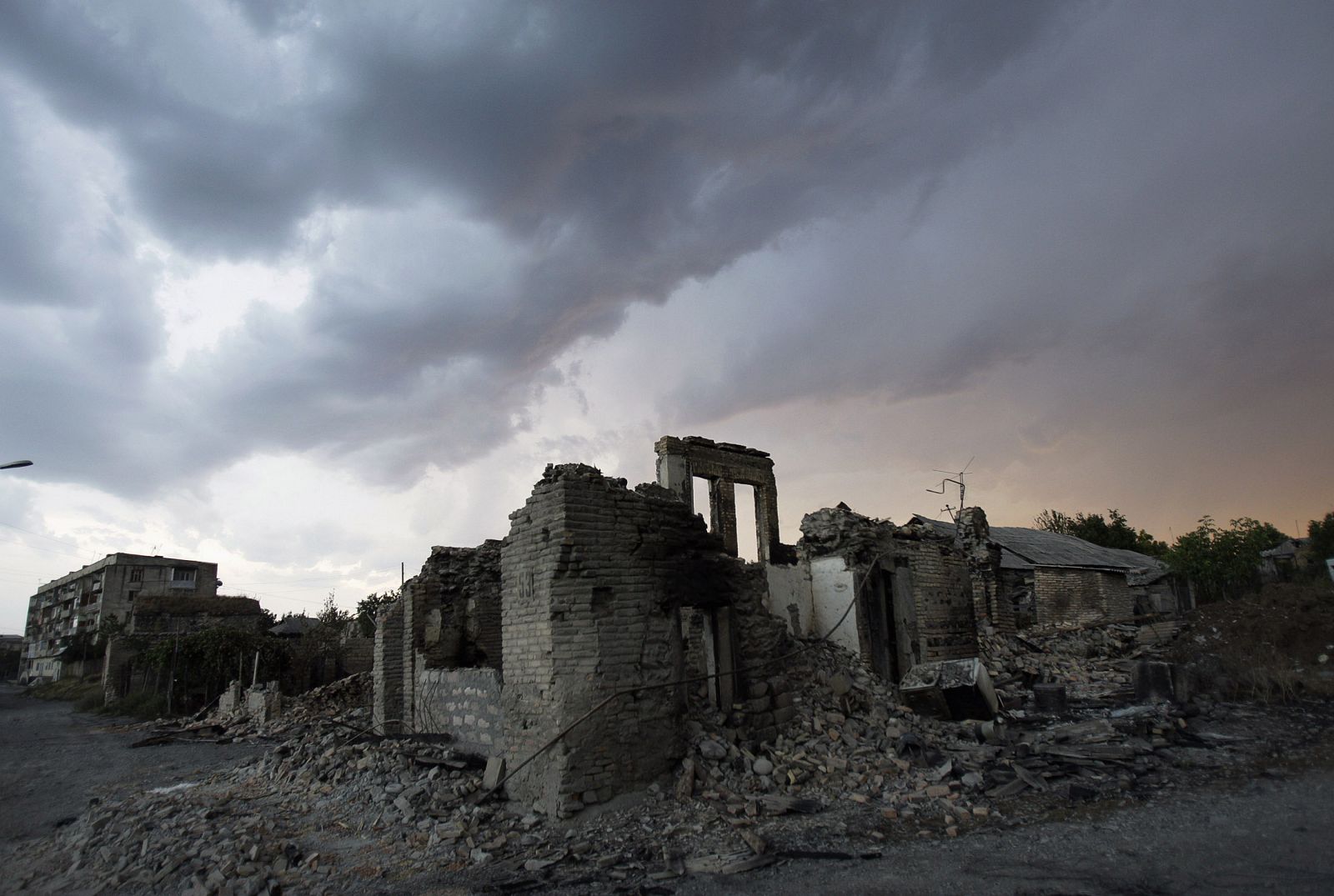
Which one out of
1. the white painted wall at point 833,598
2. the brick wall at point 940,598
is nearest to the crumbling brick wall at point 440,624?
the white painted wall at point 833,598

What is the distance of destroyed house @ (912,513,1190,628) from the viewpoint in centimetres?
2189

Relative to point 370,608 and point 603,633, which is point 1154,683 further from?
point 370,608

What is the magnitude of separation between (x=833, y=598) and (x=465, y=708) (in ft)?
20.6

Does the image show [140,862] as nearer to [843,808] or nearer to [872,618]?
[843,808]

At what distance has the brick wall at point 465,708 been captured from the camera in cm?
916

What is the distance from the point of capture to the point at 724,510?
2050 centimetres

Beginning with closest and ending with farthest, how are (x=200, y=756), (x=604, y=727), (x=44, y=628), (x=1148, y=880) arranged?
(x=1148, y=880) < (x=604, y=727) < (x=200, y=756) < (x=44, y=628)

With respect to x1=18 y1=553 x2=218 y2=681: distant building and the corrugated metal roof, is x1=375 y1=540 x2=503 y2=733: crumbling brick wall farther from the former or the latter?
x1=18 y1=553 x2=218 y2=681: distant building

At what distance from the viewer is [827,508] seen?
1323 cm

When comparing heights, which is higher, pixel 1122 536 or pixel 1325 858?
pixel 1122 536

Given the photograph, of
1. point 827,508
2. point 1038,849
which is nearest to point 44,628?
point 827,508

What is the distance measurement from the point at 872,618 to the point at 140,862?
10.4m

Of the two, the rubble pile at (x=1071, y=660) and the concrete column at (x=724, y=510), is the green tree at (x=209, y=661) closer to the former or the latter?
the concrete column at (x=724, y=510)

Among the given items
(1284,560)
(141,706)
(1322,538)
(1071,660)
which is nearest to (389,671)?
(1071,660)
